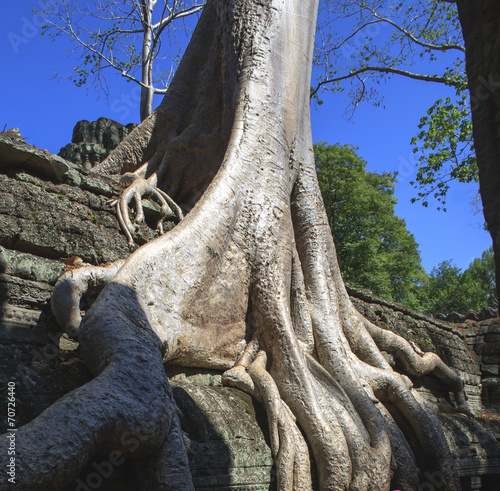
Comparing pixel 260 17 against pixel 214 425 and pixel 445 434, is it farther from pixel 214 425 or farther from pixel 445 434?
pixel 445 434

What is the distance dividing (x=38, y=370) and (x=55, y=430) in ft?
2.44

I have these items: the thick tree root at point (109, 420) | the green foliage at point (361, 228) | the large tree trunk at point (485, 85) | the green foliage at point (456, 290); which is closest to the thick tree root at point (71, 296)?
the thick tree root at point (109, 420)

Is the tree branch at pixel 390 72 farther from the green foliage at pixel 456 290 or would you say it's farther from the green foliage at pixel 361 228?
the green foliage at pixel 456 290

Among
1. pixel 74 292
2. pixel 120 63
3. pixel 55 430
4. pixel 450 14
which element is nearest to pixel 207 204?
pixel 74 292

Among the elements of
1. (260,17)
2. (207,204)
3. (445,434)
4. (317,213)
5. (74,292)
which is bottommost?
(445,434)

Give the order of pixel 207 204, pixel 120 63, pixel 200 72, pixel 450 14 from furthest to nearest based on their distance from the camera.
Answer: pixel 120 63
pixel 450 14
pixel 200 72
pixel 207 204

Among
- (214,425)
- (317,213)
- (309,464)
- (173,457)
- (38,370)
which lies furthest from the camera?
(317,213)

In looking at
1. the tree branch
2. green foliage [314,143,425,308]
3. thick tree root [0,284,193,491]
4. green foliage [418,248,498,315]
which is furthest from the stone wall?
green foliage [418,248,498,315]

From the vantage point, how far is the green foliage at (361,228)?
16.1 metres

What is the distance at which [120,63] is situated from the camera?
11836 millimetres

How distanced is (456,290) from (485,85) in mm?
23373

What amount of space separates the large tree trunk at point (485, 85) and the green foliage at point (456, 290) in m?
20.9

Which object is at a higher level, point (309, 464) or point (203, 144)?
point (203, 144)

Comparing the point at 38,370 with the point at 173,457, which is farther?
the point at 38,370
